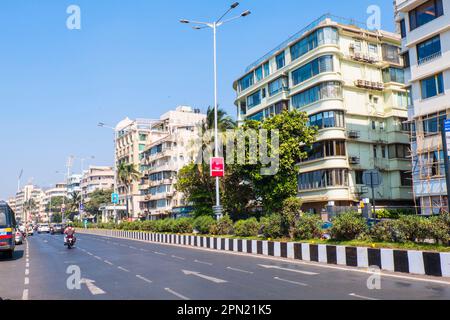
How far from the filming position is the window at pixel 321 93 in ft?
148

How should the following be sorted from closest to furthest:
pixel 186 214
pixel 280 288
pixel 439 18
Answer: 1. pixel 280 288
2. pixel 439 18
3. pixel 186 214

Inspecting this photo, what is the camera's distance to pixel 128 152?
103 meters

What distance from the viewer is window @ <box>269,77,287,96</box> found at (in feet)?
170

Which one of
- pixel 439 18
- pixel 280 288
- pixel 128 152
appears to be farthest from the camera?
pixel 128 152

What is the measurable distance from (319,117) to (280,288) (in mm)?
36817

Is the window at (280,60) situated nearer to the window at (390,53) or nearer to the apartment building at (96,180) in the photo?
the window at (390,53)

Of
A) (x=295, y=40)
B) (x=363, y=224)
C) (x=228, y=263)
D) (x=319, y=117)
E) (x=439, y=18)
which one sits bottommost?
(x=228, y=263)

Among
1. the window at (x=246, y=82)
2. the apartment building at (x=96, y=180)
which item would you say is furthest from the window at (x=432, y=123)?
the apartment building at (x=96, y=180)

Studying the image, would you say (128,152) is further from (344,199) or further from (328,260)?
(328,260)

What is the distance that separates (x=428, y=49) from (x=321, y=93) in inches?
544

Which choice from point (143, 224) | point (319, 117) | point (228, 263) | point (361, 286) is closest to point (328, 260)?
point (228, 263)

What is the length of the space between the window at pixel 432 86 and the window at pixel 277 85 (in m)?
20.1

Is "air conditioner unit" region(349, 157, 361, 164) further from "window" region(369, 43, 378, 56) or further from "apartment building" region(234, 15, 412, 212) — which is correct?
"window" region(369, 43, 378, 56)

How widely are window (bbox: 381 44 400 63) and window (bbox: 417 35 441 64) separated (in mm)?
16969
